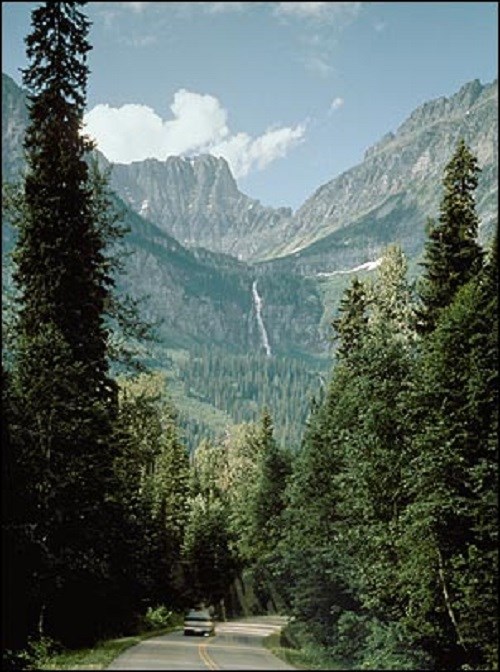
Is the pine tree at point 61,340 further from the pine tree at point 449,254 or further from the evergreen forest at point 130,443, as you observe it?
the pine tree at point 449,254

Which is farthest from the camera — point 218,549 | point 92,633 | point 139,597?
point 218,549

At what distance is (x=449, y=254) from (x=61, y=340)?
1438 cm

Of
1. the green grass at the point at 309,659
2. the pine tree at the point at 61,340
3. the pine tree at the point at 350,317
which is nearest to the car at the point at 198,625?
the green grass at the point at 309,659

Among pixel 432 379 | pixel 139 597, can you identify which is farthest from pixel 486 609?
pixel 139 597

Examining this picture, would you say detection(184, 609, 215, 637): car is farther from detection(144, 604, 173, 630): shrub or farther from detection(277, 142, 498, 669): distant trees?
detection(277, 142, 498, 669): distant trees

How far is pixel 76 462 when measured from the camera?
949 inches

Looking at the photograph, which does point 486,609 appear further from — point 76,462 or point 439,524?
point 76,462

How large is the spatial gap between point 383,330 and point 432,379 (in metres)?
7.50

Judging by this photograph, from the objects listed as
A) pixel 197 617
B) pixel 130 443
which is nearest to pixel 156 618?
pixel 197 617

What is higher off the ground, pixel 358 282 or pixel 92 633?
pixel 358 282

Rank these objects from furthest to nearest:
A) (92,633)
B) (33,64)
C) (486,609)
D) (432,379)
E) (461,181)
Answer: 1. (461,181)
2. (92,633)
3. (432,379)
4. (33,64)
5. (486,609)

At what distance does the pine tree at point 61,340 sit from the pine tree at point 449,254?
457 inches

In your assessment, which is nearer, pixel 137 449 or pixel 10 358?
pixel 10 358

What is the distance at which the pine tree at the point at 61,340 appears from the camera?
2356 cm
